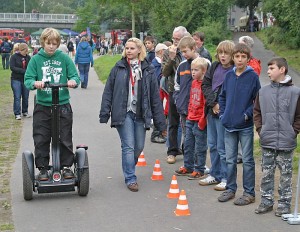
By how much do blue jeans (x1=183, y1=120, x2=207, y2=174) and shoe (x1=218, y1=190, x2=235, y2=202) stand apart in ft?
3.86

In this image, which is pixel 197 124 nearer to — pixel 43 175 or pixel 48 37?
pixel 43 175

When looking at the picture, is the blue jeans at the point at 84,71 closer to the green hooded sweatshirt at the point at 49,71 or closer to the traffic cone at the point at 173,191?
the green hooded sweatshirt at the point at 49,71

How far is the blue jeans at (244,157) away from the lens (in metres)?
7.29

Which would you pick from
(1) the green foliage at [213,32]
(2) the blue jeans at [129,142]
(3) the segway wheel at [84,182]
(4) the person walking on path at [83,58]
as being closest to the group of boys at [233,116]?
(2) the blue jeans at [129,142]

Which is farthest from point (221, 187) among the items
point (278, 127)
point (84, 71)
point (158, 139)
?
point (84, 71)

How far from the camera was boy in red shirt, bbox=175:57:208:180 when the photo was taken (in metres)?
8.44

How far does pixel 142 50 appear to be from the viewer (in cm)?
818

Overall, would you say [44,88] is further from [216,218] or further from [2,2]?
[2,2]

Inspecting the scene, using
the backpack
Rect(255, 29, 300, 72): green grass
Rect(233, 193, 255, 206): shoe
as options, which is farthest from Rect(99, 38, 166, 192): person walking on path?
the backpack

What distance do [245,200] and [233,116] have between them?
39.3 inches

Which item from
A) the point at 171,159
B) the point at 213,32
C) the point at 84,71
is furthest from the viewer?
the point at 213,32

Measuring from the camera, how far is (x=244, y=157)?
24.0 feet

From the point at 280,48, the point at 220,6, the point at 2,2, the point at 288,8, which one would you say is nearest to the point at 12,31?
the point at 2,2

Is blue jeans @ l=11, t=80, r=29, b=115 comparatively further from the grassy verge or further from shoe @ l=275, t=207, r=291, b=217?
shoe @ l=275, t=207, r=291, b=217
